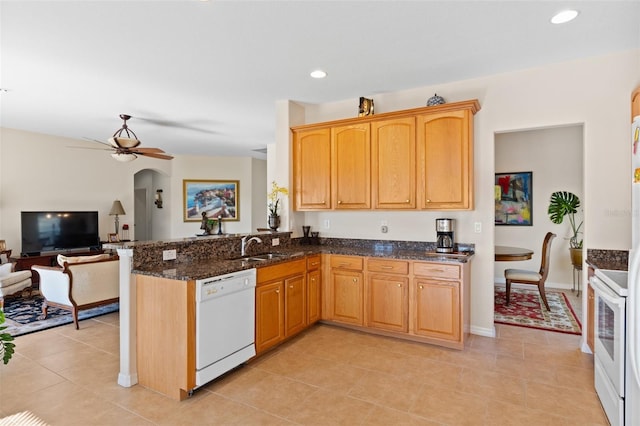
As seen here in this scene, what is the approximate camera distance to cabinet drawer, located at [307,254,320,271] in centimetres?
369

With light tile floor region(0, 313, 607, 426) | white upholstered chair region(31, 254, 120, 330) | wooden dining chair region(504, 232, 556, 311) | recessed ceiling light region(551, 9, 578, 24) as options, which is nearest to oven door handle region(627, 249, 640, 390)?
light tile floor region(0, 313, 607, 426)

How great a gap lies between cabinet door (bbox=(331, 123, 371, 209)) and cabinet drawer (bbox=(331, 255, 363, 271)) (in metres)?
0.61

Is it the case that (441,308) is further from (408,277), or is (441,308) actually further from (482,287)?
(482,287)

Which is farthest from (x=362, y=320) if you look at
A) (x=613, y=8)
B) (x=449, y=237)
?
(x=613, y=8)

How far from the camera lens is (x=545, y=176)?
18.5 feet

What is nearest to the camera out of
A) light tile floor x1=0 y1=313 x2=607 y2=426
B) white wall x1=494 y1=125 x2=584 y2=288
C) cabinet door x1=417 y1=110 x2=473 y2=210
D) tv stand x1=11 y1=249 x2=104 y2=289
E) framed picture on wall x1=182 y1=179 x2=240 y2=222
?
light tile floor x1=0 y1=313 x2=607 y2=426

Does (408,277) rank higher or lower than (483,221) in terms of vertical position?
lower

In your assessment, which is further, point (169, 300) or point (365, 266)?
point (365, 266)

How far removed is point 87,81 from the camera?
11.9ft

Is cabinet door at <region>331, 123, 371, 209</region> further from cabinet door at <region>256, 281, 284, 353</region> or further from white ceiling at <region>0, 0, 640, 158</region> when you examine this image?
cabinet door at <region>256, 281, 284, 353</region>

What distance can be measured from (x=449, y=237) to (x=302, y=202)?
1.79 metres

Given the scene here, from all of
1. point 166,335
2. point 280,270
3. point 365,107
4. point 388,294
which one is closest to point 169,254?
point 166,335

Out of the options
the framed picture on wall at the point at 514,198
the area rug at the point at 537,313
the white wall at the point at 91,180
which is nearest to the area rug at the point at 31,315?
the white wall at the point at 91,180

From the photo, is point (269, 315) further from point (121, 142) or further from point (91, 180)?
point (91, 180)
